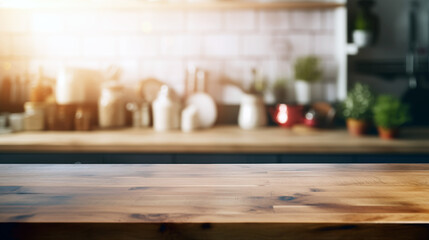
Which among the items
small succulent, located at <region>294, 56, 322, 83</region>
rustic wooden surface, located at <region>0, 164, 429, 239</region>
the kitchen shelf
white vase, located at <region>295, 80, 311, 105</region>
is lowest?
rustic wooden surface, located at <region>0, 164, 429, 239</region>

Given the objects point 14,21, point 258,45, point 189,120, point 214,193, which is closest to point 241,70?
point 258,45

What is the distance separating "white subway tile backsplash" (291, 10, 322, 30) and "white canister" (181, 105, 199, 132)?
0.87 m

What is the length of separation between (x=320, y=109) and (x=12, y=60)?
2.02 meters

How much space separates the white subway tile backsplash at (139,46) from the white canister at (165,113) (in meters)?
0.35

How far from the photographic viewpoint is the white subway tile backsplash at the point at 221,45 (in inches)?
106

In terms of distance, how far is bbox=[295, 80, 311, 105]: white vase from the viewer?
8.60ft

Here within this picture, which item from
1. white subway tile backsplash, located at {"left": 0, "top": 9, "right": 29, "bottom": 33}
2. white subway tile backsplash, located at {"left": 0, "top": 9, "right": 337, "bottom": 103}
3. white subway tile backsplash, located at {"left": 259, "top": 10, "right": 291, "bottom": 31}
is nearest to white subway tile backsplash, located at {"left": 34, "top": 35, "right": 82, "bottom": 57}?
white subway tile backsplash, located at {"left": 0, "top": 9, "right": 337, "bottom": 103}

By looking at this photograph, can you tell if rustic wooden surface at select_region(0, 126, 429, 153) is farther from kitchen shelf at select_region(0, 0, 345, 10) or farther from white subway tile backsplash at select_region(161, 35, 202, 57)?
kitchen shelf at select_region(0, 0, 345, 10)

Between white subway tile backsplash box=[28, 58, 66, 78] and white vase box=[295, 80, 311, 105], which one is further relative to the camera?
white subway tile backsplash box=[28, 58, 66, 78]

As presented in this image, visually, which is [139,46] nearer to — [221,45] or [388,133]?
[221,45]

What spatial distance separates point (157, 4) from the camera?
8.32ft

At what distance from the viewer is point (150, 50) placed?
2.72 m

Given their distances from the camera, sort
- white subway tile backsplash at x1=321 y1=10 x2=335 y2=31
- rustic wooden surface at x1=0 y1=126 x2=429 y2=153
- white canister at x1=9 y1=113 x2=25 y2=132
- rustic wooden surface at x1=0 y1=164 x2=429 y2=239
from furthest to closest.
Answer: white subway tile backsplash at x1=321 y1=10 x2=335 y2=31 < white canister at x1=9 y1=113 x2=25 y2=132 < rustic wooden surface at x1=0 y1=126 x2=429 y2=153 < rustic wooden surface at x1=0 y1=164 x2=429 y2=239

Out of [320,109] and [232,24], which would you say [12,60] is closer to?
[232,24]
